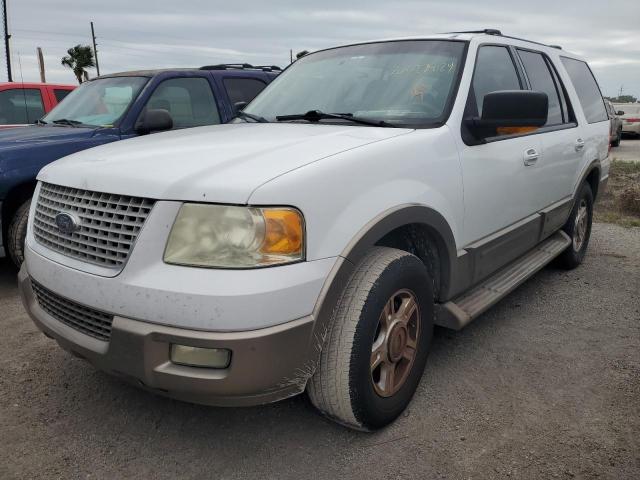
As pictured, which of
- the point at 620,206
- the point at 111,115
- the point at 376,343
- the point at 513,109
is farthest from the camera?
the point at 620,206

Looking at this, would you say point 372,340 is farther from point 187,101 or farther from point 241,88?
point 241,88

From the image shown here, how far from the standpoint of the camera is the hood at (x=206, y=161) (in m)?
1.99

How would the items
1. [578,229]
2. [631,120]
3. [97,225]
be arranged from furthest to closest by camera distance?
[631,120] < [578,229] < [97,225]

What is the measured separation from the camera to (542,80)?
13.5 feet

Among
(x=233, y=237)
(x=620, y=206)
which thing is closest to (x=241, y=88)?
(x=233, y=237)

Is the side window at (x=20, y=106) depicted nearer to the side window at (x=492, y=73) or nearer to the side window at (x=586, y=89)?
the side window at (x=492, y=73)

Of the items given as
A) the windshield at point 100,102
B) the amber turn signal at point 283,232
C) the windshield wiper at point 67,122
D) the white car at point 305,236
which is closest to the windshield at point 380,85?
the white car at point 305,236

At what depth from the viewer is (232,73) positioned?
19.4ft

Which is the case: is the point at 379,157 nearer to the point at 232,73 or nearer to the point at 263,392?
the point at 263,392

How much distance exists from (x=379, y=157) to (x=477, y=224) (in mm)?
954

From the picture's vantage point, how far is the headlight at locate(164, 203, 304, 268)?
194cm

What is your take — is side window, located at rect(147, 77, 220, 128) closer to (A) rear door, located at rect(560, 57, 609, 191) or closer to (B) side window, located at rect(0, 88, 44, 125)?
(A) rear door, located at rect(560, 57, 609, 191)

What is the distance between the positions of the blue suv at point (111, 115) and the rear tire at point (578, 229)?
9.91ft

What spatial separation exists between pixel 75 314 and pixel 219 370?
714 mm
